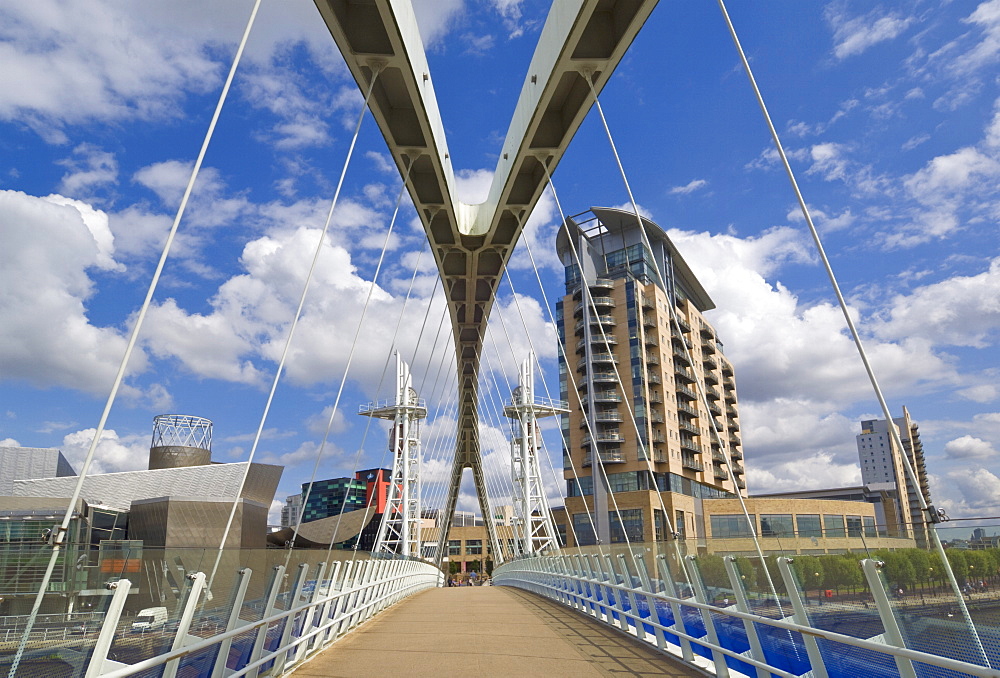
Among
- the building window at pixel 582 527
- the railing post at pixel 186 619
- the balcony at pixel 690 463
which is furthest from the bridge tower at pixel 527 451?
the railing post at pixel 186 619

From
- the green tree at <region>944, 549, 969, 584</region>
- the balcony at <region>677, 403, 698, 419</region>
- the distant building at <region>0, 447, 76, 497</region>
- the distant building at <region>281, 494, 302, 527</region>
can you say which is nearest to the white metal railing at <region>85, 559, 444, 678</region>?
the green tree at <region>944, 549, 969, 584</region>

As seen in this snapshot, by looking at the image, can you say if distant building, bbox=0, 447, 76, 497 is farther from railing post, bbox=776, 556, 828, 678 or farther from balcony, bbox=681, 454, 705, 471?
railing post, bbox=776, 556, 828, 678

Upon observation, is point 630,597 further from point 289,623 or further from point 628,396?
point 628,396

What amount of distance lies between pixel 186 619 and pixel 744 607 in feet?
13.7

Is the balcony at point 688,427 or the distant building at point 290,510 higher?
the distant building at point 290,510

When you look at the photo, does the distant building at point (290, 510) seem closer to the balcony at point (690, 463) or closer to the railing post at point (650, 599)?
the balcony at point (690, 463)

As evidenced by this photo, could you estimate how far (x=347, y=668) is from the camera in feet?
24.9

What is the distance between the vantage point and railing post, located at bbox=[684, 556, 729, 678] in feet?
21.8

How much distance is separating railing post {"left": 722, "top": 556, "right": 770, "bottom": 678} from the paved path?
3.31 ft

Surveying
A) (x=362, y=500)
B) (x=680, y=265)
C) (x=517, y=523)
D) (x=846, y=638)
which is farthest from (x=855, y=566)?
(x=362, y=500)

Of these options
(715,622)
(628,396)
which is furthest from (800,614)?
(628,396)

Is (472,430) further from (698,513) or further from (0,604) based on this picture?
(0,604)

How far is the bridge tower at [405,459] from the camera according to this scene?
4428 centimetres

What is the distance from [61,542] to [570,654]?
5.41 metres
